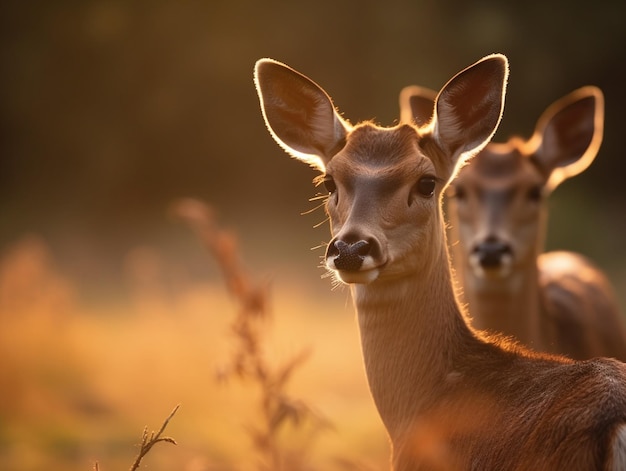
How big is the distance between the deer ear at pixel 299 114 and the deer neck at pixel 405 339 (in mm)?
776

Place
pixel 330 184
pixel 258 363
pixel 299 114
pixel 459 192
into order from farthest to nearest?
pixel 459 192 < pixel 258 363 < pixel 299 114 < pixel 330 184

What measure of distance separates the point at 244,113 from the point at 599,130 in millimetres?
8556

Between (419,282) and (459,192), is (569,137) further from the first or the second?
(419,282)

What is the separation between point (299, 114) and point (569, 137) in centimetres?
301

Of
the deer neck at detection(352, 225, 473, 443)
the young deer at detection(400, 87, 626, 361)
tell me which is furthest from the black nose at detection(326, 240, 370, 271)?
the young deer at detection(400, 87, 626, 361)

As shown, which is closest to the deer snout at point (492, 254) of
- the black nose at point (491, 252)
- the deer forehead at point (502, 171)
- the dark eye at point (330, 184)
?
the black nose at point (491, 252)

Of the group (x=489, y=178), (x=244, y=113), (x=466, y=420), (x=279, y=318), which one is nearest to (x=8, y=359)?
(x=279, y=318)

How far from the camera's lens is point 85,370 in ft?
31.7

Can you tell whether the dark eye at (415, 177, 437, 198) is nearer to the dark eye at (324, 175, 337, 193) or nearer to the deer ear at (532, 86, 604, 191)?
the dark eye at (324, 175, 337, 193)

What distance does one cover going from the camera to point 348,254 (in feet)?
14.1

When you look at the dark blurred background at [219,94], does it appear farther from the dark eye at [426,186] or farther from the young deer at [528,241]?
the dark eye at [426,186]

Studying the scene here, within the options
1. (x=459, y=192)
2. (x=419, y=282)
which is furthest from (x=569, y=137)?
(x=419, y=282)

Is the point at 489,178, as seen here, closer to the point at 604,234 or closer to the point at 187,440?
the point at 187,440

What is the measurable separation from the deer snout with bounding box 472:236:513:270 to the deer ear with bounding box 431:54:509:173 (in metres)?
1.97
